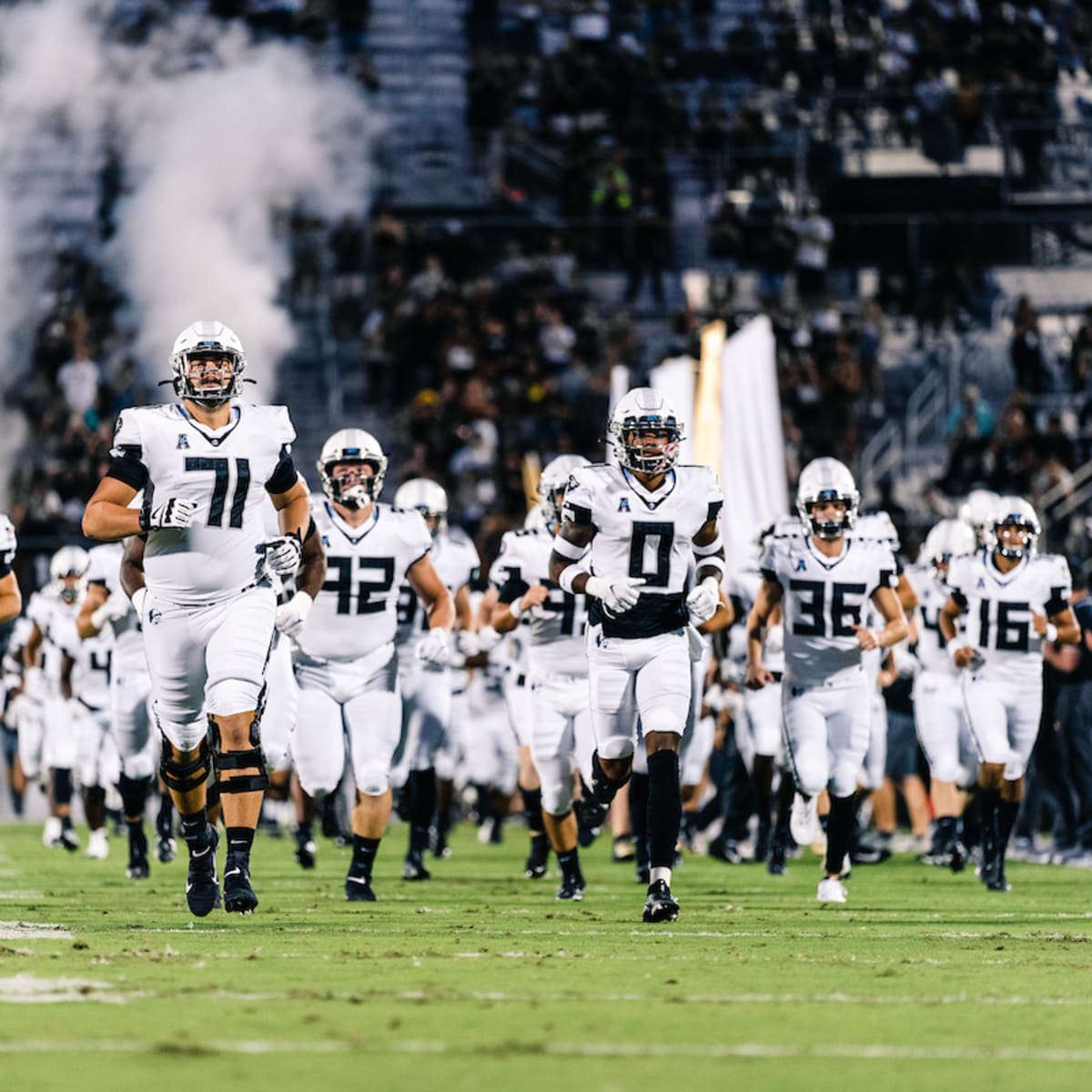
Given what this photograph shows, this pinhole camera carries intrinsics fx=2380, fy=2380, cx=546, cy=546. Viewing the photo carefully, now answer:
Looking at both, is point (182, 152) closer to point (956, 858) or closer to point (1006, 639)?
point (956, 858)

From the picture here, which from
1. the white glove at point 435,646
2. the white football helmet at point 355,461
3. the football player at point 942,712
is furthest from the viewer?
the football player at point 942,712

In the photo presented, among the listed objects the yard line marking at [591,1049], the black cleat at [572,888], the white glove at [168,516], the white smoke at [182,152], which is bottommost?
the yard line marking at [591,1049]

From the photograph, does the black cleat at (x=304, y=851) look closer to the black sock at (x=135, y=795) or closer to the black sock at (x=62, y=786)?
the black sock at (x=135, y=795)

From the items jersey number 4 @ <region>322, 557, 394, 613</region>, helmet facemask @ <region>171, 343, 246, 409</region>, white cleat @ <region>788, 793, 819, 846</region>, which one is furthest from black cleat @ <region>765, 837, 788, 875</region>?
helmet facemask @ <region>171, 343, 246, 409</region>

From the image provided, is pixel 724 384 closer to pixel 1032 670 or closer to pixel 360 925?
pixel 1032 670

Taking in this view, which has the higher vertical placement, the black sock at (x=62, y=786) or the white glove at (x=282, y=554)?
the white glove at (x=282, y=554)

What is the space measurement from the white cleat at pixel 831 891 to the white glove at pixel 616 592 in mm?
2018

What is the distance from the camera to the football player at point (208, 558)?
7891 millimetres

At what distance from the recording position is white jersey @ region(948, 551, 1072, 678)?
38.4ft

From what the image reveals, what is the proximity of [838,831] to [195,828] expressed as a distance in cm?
325

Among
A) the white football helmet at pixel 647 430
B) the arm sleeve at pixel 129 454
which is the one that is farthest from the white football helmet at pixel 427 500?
the arm sleeve at pixel 129 454

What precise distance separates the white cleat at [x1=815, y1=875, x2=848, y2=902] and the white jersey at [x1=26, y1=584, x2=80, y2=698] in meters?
5.81

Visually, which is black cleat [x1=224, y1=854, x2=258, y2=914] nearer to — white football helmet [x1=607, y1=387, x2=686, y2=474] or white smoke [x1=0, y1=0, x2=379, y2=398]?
white football helmet [x1=607, y1=387, x2=686, y2=474]

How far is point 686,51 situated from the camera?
2483cm
